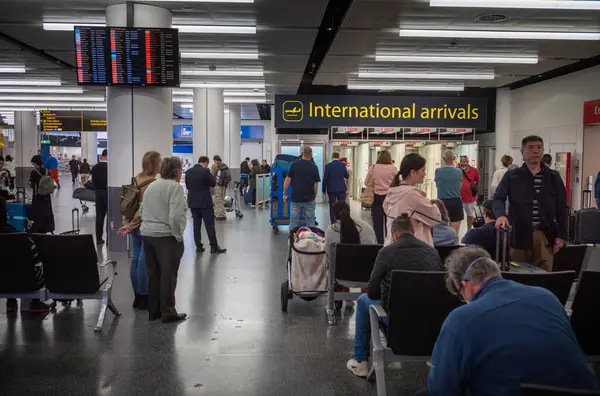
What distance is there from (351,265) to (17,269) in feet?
9.14

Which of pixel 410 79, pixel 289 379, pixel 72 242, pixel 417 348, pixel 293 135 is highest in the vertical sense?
pixel 410 79

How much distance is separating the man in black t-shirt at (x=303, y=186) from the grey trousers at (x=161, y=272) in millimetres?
4132

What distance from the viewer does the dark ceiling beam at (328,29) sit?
399 inches

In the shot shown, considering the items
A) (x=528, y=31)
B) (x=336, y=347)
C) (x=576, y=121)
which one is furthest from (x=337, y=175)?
(x=576, y=121)

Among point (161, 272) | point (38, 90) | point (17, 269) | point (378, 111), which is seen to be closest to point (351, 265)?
point (161, 272)

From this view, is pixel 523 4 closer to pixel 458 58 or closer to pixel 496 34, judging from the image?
pixel 496 34

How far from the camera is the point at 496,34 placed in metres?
9.94

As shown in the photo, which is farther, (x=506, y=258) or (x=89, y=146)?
(x=89, y=146)

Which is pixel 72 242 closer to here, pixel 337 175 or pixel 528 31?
pixel 337 175

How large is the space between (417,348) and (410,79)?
12.8m

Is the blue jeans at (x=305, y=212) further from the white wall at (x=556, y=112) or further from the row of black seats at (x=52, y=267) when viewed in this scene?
the white wall at (x=556, y=112)

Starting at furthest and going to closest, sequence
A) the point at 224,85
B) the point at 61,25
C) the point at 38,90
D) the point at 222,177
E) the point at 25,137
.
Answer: the point at 25,137 < the point at 38,90 < the point at 224,85 < the point at 222,177 < the point at 61,25

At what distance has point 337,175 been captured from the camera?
1014cm

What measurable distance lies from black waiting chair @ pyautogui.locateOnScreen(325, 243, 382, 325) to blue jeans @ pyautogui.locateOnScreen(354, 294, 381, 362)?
99 cm
